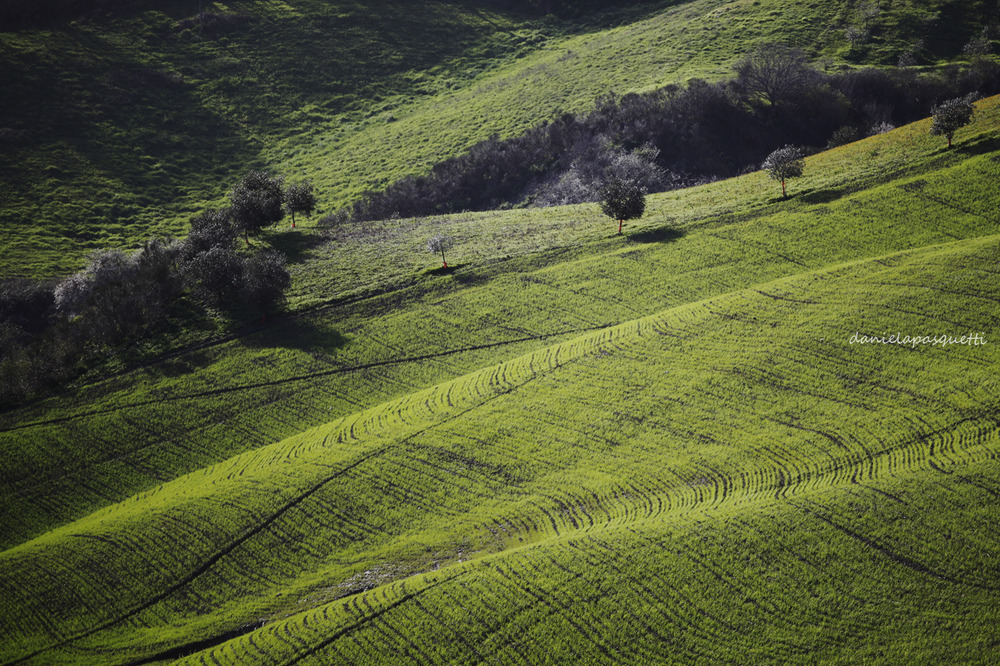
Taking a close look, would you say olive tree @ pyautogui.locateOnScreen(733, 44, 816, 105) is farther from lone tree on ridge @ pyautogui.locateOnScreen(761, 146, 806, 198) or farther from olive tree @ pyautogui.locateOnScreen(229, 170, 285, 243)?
olive tree @ pyautogui.locateOnScreen(229, 170, 285, 243)

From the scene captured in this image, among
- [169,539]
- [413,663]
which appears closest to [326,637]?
[413,663]

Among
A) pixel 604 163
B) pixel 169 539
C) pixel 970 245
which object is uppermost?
pixel 604 163

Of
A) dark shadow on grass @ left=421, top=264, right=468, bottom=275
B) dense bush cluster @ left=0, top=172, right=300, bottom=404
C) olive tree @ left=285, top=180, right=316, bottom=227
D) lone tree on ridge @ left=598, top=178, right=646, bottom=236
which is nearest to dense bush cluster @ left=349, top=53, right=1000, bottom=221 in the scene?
olive tree @ left=285, top=180, right=316, bottom=227

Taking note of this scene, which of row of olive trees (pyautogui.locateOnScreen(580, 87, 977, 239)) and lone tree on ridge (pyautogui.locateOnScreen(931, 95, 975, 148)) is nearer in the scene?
lone tree on ridge (pyautogui.locateOnScreen(931, 95, 975, 148))

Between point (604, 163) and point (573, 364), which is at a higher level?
point (604, 163)

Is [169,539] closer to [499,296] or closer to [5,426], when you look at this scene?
[5,426]

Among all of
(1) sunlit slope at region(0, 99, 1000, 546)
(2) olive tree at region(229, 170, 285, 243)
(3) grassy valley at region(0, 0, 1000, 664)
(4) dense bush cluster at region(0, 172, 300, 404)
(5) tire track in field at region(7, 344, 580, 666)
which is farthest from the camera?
(2) olive tree at region(229, 170, 285, 243)

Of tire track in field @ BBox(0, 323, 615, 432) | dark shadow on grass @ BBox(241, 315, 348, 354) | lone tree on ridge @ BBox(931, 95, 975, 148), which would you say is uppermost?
lone tree on ridge @ BBox(931, 95, 975, 148)

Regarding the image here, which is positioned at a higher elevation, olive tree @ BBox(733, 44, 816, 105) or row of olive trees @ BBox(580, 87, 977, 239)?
olive tree @ BBox(733, 44, 816, 105)

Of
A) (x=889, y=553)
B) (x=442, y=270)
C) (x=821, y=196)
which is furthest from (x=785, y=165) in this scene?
(x=889, y=553)
